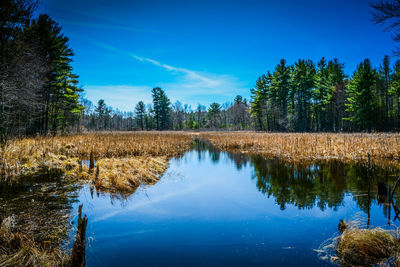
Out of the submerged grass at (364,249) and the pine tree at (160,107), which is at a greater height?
the pine tree at (160,107)

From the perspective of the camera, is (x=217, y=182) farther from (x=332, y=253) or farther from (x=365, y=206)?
(x=332, y=253)

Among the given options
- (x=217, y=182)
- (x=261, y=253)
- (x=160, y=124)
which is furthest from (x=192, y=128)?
(x=261, y=253)

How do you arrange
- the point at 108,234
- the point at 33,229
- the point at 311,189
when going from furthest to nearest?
the point at 311,189 < the point at 108,234 < the point at 33,229

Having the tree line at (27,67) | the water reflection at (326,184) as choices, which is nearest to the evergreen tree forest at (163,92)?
the tree line at (27,67)

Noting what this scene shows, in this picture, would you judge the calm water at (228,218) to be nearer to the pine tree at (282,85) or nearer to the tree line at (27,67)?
the tree line at (27,67)

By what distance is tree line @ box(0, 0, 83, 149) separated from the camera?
35.9 ft

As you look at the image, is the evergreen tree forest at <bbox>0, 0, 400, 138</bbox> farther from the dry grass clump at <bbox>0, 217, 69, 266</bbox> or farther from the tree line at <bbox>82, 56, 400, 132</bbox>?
the dry grass clump at <bbox>0, 217, 69, 266</bbox>

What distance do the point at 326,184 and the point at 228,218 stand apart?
4.35 m

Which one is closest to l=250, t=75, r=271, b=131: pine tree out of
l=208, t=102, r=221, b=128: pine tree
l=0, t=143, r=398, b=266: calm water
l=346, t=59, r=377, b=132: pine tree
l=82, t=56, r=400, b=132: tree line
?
l=82, t=56, r=400, b=132: tree line

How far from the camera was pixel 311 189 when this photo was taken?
670 cm

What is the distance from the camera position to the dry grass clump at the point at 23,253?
2.54 metres

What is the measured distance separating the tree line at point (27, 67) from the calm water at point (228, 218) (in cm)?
863

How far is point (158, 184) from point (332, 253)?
5860 mm

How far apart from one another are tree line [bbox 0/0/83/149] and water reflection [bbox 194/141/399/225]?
39.5 ft
